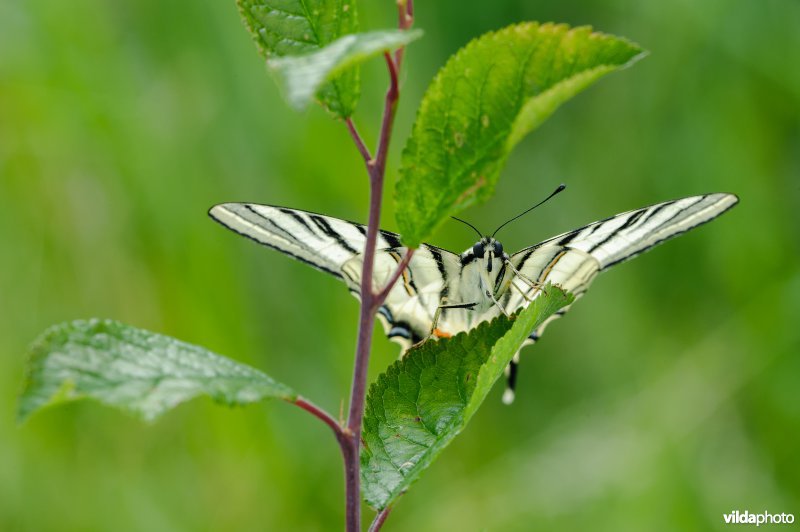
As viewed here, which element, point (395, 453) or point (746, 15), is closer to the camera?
point (395, 453)

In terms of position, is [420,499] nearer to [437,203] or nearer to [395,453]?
[395,453]

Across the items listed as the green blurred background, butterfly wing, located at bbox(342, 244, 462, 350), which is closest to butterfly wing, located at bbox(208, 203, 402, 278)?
butterfly wing, located at bbox(342, 244, 462, 350)

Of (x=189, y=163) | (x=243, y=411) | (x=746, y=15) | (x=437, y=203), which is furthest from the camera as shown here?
(x=746, y=15)

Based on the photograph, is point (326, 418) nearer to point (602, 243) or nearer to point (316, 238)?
point (316, 238)

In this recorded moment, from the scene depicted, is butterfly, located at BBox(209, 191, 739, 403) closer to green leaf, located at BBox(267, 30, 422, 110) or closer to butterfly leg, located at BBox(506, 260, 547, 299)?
butterfly leg, located at BBox(506, 260, 547, 299)

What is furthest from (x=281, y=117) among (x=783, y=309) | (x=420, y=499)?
(x=783, y=309)

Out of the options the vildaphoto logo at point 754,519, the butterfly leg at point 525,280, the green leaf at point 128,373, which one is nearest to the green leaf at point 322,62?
the green leaf at point 128,373

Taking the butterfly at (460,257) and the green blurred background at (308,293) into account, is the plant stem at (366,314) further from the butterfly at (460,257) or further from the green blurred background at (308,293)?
the green blurred background at (308,293)
